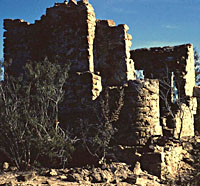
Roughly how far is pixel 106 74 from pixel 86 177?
190 inches

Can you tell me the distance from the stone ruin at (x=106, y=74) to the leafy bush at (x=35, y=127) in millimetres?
1058

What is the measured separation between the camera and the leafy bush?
9039 mm

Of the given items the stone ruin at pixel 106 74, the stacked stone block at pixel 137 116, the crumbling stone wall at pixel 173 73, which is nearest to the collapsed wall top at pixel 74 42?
the stone ruin at pixel 106 74

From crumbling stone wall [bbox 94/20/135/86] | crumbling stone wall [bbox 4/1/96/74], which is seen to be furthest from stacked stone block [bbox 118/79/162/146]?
crumbling stone wall [bbox 4/1/96/74]

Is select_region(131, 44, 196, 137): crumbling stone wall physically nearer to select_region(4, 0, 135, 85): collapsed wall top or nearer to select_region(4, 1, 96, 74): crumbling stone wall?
select_region(4, 0, 135, 85): collapsed wall top

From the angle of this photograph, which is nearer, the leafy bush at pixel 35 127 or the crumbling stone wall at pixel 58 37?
the leafy bush at pixel 35 127

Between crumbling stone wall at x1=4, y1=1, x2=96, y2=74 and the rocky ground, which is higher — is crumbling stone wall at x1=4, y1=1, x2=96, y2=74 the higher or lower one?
the higher one

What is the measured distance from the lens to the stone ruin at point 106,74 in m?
9.54

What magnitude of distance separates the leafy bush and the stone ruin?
1058 mm

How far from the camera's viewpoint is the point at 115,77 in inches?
459

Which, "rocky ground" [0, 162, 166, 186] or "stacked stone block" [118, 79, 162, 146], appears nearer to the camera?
"rocky ground" [0, 162, 166, 186]

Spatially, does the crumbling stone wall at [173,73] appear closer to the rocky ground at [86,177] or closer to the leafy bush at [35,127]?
the rocky ground at [86,177]

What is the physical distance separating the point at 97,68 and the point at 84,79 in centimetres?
134

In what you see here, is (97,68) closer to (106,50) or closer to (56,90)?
(106,50)
